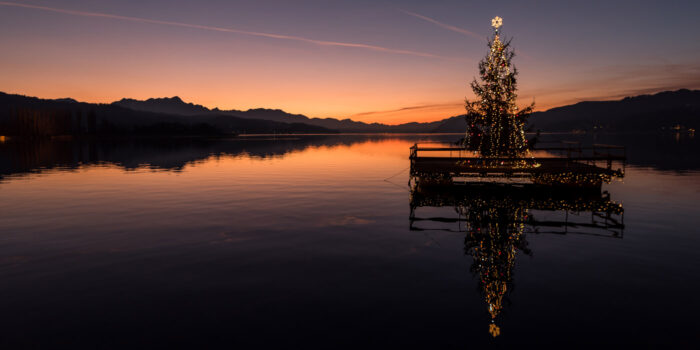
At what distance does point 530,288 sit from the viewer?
10.8 meters

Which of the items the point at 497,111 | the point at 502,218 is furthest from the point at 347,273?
the point at 497,111

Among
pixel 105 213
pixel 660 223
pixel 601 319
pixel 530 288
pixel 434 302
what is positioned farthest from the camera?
pixel 105 213

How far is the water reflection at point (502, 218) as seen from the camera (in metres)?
12.0

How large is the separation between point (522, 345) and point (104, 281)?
11806 mm

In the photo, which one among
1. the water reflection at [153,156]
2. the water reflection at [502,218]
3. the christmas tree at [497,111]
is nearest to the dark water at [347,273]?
the water reflection at [502,218]

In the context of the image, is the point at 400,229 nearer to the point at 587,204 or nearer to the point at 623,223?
the point at 623,223

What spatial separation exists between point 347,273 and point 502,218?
1116 centimetres

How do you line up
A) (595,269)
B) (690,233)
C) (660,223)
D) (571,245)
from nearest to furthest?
(595,269)
(571,245)
(690,233)
(660,223)

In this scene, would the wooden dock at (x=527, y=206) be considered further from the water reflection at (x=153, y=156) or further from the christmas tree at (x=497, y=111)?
the water reflection at (x=153, y=156)

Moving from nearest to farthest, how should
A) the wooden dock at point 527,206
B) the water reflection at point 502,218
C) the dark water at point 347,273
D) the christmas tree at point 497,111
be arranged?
the dark water at point 347,273
the water reflection at point 502,218
the wooden dock at point 527,206
the christmas tree at point 497,111

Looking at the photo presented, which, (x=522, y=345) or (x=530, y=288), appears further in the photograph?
(x=530, y=288)

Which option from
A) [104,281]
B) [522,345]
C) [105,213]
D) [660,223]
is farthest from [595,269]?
[105,213]

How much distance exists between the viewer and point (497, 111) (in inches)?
1211

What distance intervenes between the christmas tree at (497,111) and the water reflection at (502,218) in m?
3.36
